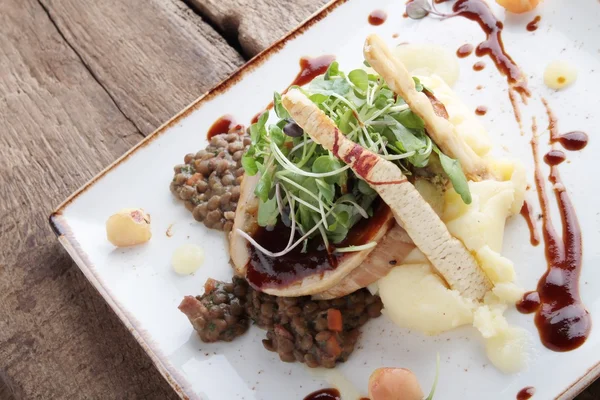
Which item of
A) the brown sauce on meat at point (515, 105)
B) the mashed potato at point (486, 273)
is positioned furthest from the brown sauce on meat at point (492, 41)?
the mashed potato at point (486, 273)

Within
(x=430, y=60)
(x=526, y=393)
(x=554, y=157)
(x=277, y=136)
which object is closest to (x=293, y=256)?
(x=277, y=136)

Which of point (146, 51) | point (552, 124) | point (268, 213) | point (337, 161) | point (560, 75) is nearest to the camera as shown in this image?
point (337, 161)

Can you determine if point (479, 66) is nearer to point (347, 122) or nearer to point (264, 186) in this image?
point (347, 122)

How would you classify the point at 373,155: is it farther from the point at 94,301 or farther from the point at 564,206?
the point at 94,301

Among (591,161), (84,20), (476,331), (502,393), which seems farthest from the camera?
(84,20)

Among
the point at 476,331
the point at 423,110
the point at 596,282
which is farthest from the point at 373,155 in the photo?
the point at 596,282
